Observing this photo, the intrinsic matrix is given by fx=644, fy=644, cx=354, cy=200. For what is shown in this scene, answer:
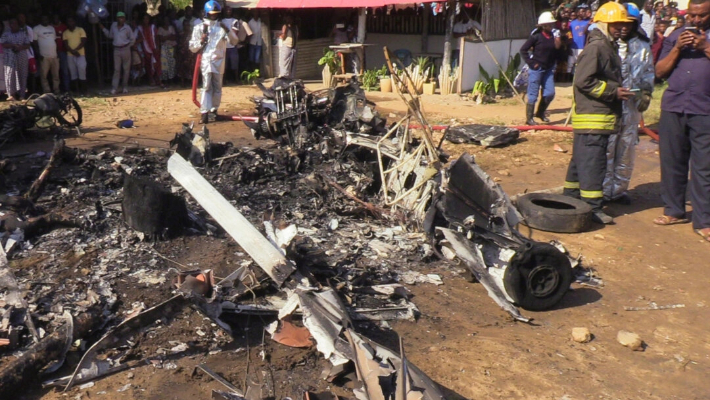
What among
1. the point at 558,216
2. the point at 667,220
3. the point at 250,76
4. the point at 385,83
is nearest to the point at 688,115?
the point at 667,220

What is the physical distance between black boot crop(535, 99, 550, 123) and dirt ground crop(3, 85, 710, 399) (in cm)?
454

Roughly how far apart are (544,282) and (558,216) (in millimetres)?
1768

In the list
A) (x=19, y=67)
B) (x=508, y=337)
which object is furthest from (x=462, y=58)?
(x=508, y=337)

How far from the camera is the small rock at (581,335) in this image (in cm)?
453

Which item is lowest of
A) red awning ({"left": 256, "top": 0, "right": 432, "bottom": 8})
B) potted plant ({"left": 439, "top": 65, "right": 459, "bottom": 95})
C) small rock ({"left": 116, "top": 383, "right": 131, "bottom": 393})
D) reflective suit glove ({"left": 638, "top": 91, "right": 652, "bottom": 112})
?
small rock ({"left": 116, "top": 383, "right": 131, "bottom": 393})

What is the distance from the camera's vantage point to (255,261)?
4.67 meters

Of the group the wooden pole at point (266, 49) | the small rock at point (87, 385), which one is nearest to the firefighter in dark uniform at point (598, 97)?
the small rock at point (87, 385)

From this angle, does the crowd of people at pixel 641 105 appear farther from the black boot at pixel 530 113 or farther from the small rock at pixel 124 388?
the small rock at pixel 124 388

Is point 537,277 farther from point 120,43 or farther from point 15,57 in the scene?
point 120,43

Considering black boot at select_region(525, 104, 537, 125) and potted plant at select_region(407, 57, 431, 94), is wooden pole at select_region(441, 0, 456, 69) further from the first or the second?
black boot at select_region(525, 104, 537, 125)

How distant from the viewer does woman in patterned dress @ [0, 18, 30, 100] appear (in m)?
12.6

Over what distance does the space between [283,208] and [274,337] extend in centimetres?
262

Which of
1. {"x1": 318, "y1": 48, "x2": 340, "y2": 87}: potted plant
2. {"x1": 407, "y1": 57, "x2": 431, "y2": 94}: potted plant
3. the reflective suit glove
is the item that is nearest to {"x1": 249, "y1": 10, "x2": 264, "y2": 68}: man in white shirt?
{"x1": 318, "y1": 48, "x2": 340, "y2": 87}: potted plant

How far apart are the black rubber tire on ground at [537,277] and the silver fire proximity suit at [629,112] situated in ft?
9.53
